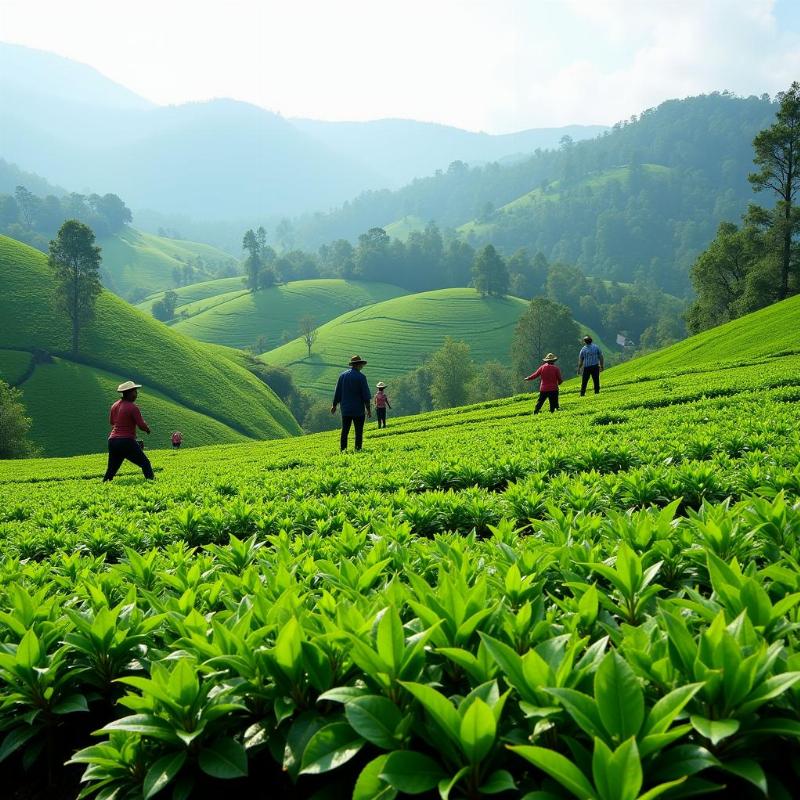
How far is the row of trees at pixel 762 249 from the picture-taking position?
189 feet

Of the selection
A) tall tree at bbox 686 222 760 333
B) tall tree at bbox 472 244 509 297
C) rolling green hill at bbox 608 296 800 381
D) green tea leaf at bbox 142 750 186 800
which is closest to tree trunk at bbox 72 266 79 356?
rolling green hill at bbox 608 296 800 381

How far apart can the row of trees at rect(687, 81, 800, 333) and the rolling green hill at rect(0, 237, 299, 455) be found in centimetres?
6285

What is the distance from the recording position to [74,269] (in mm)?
91000

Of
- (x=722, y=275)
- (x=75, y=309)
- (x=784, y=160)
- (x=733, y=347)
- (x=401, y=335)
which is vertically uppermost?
(x=784, y=160)

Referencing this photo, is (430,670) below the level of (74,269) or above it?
below

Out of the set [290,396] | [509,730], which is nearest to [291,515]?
[509,730]

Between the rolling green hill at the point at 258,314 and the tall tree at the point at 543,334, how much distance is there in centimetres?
7216

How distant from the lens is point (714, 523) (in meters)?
4.26

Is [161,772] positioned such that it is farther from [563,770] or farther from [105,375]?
[105,375]

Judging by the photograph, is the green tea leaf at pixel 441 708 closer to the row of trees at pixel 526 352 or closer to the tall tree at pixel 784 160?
the tall tree at pixel 784 160

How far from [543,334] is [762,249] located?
188ft

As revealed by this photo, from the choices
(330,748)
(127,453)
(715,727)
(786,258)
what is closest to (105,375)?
(127,453)

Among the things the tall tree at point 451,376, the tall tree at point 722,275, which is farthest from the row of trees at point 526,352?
the tall tree at point 722,275

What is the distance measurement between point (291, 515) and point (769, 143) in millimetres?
66688
